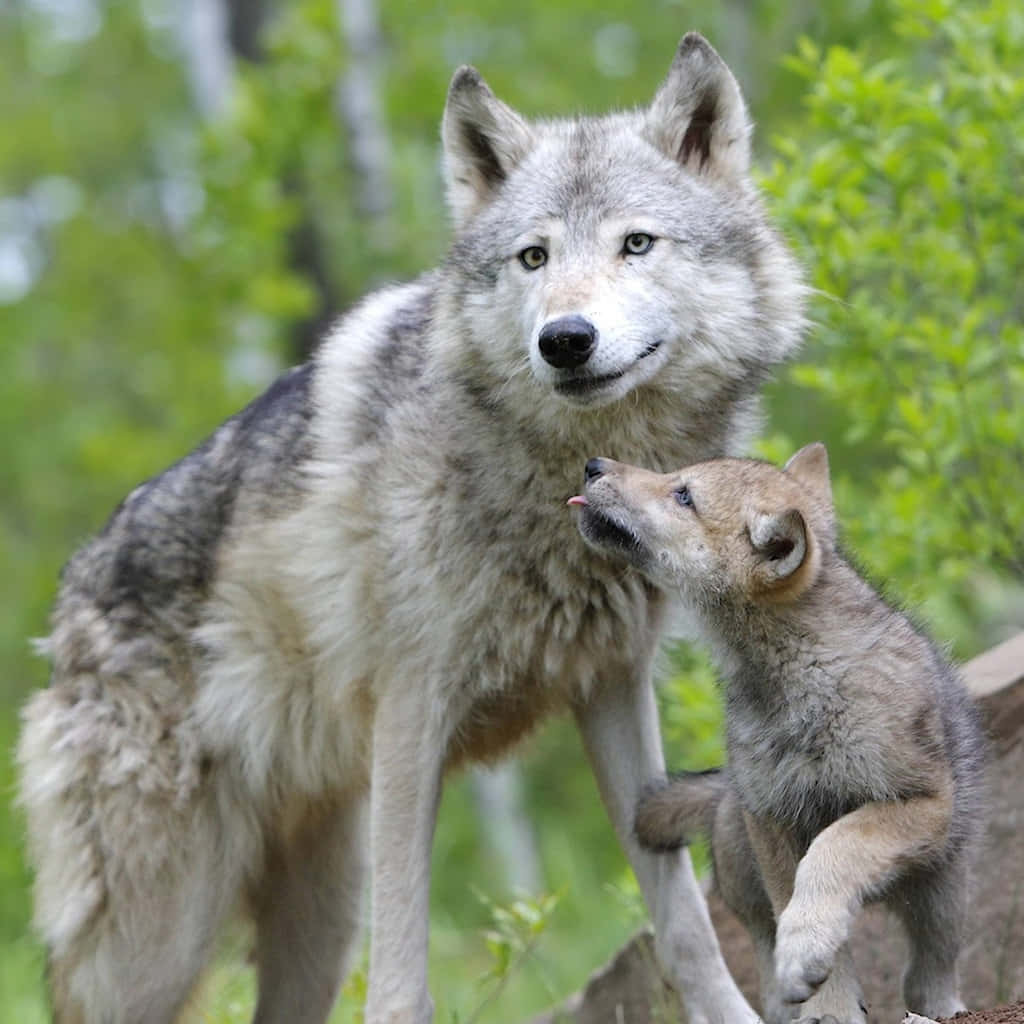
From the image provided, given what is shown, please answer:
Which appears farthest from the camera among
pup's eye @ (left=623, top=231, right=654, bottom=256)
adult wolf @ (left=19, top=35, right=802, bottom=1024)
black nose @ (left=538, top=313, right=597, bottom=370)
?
adult wolf @ (left=19, top=35, right=802, bottom=1024)

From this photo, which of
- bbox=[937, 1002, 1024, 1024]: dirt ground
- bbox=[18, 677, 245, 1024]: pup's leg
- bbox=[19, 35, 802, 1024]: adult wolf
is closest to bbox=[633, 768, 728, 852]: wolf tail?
bbox=[19, 35, 802, 1024]: adult wolf

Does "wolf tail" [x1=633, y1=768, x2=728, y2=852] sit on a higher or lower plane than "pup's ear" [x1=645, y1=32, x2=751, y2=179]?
lower

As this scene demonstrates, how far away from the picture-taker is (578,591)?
502 centimetres

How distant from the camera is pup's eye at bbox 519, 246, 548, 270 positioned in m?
4.89

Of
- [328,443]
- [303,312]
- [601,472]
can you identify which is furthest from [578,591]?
[303,312]

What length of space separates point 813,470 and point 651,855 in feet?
4.95

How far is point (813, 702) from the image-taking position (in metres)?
4.28

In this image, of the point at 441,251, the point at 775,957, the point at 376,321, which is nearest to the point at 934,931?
the point at 775,957

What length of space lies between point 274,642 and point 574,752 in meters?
15.0

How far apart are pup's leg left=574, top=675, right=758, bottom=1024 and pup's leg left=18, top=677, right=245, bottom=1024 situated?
1398mm

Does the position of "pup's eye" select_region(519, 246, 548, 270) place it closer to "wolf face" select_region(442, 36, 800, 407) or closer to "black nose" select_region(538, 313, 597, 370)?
"wolf face" select_region(442, 36, 800, 407)

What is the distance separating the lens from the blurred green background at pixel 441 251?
6.46m

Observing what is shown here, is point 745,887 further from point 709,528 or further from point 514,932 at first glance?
point 514,932

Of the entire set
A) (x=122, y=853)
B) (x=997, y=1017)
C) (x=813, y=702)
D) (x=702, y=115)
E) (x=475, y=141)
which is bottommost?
(x=997, y=1017)
